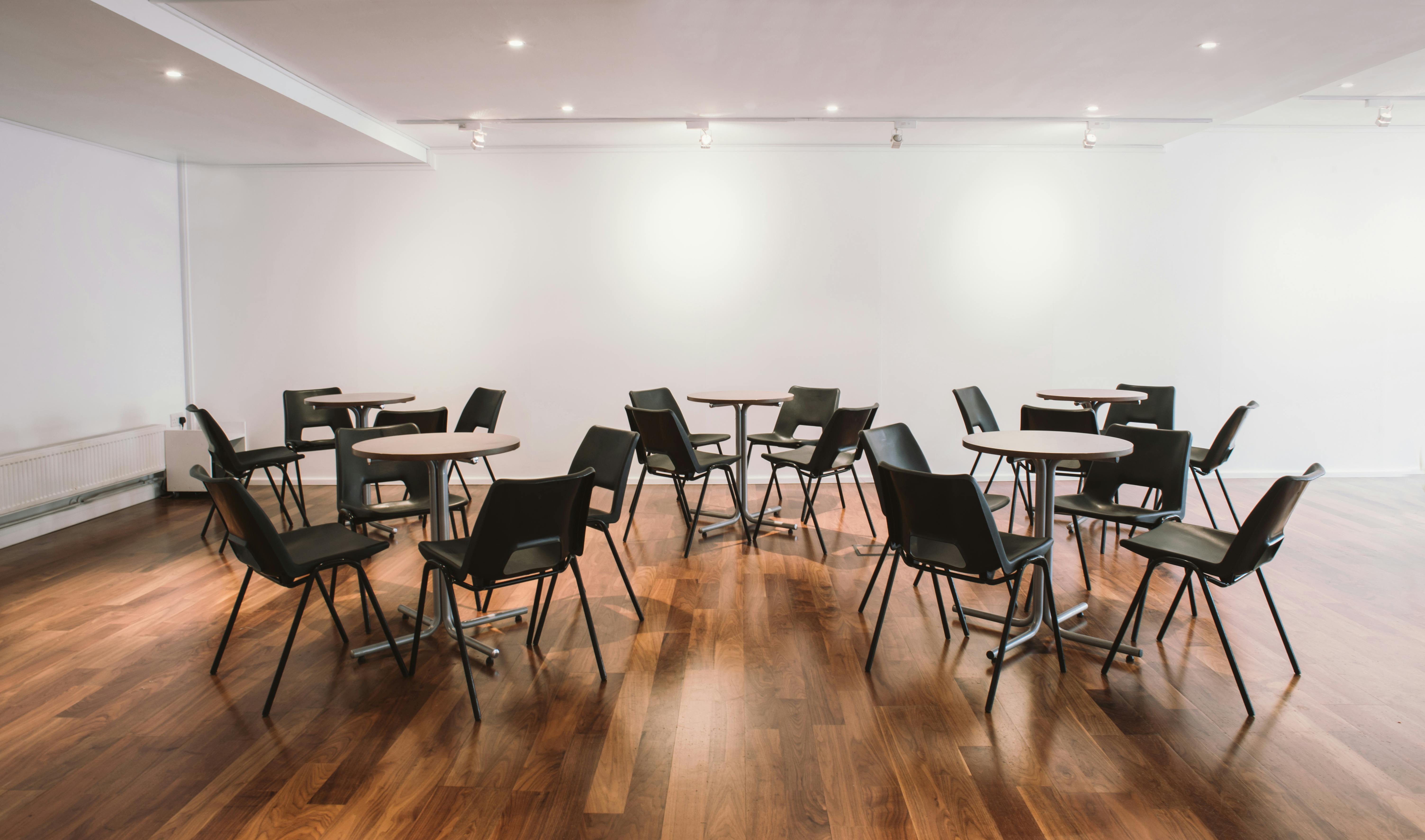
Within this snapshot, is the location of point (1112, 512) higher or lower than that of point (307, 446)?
higher

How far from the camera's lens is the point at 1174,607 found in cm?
316

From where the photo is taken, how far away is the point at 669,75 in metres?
4.90

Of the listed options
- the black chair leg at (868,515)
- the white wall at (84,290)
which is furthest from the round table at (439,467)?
the white wall at (84,290)

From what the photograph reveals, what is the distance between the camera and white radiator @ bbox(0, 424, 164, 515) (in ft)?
16.9

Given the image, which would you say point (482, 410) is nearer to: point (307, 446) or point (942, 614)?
point (307, 446)

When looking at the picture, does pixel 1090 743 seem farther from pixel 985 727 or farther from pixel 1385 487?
pixel 1385 487

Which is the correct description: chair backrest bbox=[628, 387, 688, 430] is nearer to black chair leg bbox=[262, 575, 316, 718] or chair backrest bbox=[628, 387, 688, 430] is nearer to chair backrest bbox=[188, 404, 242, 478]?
chair backrest bbox=[188, 404, 242, 478]

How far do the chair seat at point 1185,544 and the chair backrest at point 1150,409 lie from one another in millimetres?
2981

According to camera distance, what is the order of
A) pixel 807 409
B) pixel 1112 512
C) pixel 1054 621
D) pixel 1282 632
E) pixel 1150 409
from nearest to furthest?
pixel 1282 632 < pixel 1054 621 < pixel 1112 512 < pixel 807 409 < pixel 1150 409

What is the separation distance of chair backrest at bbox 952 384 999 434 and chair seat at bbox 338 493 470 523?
3584 mm

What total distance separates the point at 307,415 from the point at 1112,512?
5708mm

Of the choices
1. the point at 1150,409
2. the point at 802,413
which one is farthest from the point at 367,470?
the point at 1150,409

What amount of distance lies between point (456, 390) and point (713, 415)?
2378 millimetres

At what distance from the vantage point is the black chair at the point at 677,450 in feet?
15.6
